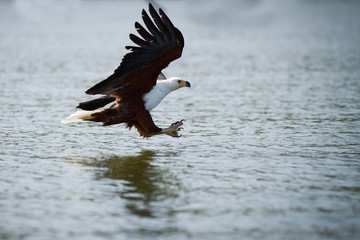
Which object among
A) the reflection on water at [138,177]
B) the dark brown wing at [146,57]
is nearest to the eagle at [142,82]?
the dark brown wing at [146,57]

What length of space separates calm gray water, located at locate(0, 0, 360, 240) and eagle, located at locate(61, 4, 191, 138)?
1.34 feet

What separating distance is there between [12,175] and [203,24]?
129ft

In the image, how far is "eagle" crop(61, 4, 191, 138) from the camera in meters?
7.49

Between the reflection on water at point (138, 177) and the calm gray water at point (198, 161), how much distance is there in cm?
1

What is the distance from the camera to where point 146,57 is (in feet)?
24.9

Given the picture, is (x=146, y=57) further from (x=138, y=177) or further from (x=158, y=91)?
(x=138, y=177)

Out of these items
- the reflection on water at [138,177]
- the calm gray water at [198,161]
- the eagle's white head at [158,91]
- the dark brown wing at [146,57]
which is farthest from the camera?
the eagle's white head at [158,91]

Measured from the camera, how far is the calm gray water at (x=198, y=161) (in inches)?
203

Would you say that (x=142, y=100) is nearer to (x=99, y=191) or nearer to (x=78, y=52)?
(x=99, y=191)

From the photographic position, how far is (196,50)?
2498 cm

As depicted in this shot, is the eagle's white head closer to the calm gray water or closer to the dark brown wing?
the dark brown wing

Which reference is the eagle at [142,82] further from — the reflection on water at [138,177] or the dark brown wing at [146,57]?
the reflection on water at [138,177]

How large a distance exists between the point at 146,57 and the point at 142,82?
41 cm

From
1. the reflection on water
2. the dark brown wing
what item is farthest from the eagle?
the reflection on water
